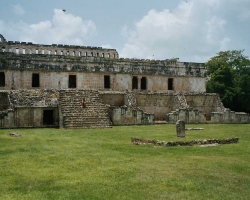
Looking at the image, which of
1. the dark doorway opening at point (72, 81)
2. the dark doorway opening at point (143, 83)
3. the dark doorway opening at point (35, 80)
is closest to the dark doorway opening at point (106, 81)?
the dark doorway opening at point (72, 81)

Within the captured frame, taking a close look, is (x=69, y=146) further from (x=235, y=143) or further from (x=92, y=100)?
(x=92, y=100)

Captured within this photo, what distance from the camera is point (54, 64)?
76.7 ft

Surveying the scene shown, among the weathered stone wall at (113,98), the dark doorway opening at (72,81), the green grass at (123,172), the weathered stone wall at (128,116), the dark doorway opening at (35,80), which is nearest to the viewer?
the green grass at (123,172)

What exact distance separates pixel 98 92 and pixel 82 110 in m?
3.23

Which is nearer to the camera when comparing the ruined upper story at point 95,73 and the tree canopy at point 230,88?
the ruined upper story at point 95,73

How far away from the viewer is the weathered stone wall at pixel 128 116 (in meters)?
20.2

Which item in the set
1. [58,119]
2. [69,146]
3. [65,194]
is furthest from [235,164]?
[58,119]

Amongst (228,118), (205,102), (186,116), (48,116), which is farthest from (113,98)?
Result: (228,118)

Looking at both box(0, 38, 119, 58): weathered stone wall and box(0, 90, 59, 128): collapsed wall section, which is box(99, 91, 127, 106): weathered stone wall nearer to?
box(0, 90, 59, 128): collapsed wall section

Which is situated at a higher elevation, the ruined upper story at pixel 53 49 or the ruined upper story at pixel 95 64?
the ruined upper story at pixel 53 49

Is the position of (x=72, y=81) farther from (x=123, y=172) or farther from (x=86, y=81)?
(x=123, y=172)

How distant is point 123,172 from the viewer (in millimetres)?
6957

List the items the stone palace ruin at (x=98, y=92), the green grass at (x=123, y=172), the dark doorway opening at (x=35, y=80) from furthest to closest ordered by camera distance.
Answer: the dark doorway opening at (x=35, y=80), the stone palace ruin at (x=98, y=92), the green grass at (x=123, y=172)

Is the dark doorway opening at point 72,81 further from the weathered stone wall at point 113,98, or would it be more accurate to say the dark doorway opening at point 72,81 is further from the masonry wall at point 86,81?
the weathered stone wall at point 113,98
